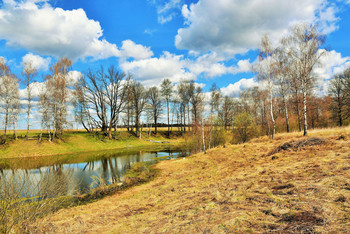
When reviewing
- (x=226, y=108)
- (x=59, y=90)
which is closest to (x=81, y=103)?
(x=59, y=90)

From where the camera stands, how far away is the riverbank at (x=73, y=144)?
28422 mm

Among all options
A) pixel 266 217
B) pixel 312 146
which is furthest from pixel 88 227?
pixel 312 146

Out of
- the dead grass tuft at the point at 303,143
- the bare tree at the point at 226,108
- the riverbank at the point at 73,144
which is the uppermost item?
the bare tree at the point at 226,108

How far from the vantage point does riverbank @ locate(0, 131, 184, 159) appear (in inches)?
1119

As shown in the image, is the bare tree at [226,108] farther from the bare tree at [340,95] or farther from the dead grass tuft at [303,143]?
the dead grass tuft at [303,143]

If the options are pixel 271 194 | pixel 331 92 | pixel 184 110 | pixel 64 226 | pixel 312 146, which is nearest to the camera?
pixel 271 194

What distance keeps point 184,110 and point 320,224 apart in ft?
173

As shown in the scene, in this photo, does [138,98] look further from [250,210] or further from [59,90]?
[250,210]

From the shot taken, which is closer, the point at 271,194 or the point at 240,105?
the point at 271,194

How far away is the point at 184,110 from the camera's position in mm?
56344

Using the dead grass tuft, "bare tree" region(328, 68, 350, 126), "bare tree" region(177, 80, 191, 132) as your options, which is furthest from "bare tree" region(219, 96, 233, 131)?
the dead grass tuft

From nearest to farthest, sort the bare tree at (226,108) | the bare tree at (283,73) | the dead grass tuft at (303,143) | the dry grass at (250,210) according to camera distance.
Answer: the dry grass at (250,210) < the dead grass tuft at (303,143) < the bare tree at (283,73) < the bare tree at (226,108)

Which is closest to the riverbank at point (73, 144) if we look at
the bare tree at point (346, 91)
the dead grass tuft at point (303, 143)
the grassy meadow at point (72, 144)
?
the grassy meadow at point (72, 144)

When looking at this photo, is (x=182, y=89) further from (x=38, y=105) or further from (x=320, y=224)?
(x=320, y=224)
